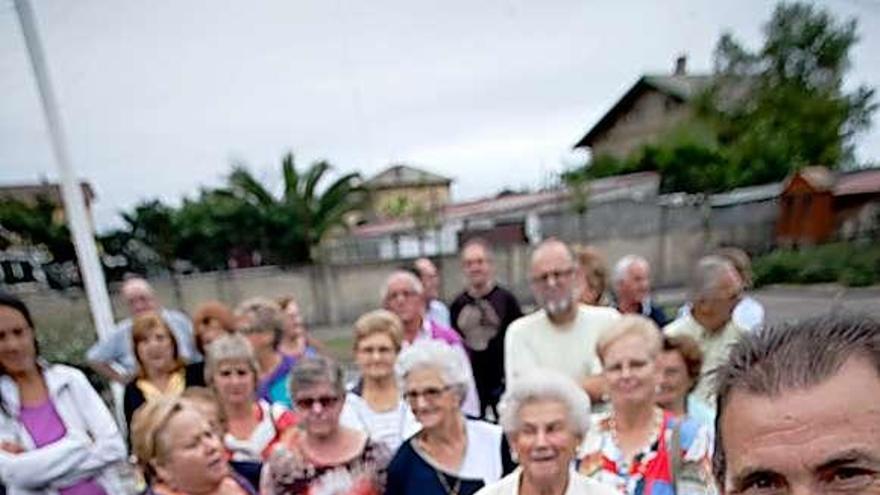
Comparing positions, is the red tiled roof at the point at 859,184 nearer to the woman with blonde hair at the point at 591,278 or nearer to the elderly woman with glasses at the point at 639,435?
the woman with blonde hair at the point at 591,278

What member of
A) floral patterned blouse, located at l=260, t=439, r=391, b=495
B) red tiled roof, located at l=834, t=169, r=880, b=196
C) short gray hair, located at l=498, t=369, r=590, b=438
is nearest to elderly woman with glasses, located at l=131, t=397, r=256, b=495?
floral patterned blouse, located at l=260, t=439, r=391, b=495

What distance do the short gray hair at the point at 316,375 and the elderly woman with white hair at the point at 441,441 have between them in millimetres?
257

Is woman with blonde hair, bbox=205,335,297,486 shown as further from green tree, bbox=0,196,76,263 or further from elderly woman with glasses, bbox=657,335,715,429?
green tree, bbox=0,196,76,263

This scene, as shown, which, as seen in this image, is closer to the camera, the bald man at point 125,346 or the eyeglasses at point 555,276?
the eyeglasses at point 555,276

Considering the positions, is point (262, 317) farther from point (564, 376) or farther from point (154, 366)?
point (564, 376)

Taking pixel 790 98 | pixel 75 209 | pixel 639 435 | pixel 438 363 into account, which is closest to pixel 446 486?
pixel 438 363

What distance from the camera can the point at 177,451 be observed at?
2146 mm

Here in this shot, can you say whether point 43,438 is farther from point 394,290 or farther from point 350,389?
point 394,290

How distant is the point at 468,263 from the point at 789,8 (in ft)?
98.9

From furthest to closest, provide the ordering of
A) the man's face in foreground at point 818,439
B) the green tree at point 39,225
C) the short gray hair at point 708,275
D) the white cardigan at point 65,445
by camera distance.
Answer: the green tree at point 39,225 → the short gray hair at point 708,275 → the white cardigan at point 65,445 → the man's face in foreground at point 818,439

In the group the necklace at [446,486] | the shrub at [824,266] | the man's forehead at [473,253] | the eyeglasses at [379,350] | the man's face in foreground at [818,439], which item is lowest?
the shrub at [824,266]

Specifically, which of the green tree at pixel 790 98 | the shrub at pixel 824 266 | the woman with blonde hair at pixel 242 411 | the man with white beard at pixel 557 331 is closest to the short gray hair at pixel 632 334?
the man with white beard at pixel 557 331

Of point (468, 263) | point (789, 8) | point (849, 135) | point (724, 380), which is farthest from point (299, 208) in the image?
point (849, 135)

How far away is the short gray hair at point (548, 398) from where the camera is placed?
214cm
